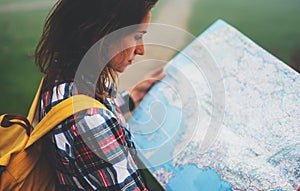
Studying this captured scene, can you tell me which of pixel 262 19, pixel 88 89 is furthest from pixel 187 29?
pixel 88 89

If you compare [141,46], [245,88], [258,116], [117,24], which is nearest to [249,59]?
[245,88]

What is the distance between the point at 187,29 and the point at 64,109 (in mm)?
1229

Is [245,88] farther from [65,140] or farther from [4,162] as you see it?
[4,162]

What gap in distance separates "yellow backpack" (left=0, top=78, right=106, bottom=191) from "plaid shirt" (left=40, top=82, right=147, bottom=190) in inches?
0.8

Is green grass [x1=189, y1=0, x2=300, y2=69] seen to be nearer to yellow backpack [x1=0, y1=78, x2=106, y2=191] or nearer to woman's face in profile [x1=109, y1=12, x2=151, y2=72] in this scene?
woman's face in profile [x1=109, y1=12, x2=151, y2=72]

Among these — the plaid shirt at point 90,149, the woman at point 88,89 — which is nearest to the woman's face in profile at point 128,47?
the woman at point 88,89

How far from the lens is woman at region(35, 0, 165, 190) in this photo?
0.77 meters

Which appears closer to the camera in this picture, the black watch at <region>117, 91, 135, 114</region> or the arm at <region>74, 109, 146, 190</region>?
the arm at <region>74, 109, 146, 190</region>

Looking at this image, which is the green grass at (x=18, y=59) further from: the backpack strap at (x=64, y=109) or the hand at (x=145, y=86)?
the backpack strap at (x=64, y=109)

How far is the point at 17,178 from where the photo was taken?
829 millimetres

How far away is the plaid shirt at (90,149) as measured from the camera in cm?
77

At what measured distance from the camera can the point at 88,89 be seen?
840 millimetres

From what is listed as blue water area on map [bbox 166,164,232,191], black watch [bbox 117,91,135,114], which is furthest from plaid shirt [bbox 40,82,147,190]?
black watch [bbox 117,91,135,114]

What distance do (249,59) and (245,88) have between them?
0.12 m
